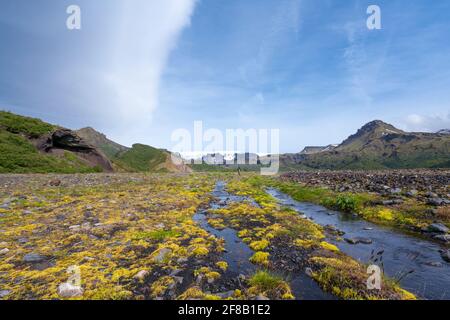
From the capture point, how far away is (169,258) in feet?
28.4

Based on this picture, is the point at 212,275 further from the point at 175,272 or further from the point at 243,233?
the point at 243,233

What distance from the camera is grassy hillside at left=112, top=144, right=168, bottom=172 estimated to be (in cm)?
10581

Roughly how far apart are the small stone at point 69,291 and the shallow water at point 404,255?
378 inches

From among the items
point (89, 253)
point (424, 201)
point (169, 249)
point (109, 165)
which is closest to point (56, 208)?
point (89, 253)

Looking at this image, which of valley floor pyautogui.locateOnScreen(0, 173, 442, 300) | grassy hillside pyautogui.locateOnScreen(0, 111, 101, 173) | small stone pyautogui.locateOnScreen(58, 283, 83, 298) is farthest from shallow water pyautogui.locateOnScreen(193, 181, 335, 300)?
grassy hillside pyautogui.locateOnScreen(0, 111, 101, 173)

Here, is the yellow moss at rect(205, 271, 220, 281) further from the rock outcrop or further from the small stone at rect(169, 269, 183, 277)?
the rock outcrop

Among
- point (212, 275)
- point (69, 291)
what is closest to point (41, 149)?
point (69, 291)

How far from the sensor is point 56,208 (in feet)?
51.3

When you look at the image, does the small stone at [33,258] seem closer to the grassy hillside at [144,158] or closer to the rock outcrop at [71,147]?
the rock outcrop at [71,147]

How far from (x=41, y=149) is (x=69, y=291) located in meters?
59.1

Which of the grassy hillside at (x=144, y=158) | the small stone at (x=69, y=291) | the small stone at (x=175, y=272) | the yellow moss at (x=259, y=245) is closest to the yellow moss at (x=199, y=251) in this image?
the small stone at (x=175, y=272)

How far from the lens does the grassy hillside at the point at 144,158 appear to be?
4166 inches
